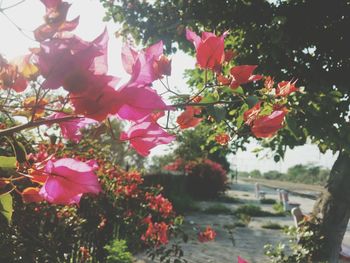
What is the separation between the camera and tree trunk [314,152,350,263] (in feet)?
16.3

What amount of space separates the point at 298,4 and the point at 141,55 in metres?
4.05

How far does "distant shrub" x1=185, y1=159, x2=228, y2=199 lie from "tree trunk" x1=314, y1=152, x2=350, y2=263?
1213cm

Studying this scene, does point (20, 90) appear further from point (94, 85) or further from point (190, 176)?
point (190, 176)

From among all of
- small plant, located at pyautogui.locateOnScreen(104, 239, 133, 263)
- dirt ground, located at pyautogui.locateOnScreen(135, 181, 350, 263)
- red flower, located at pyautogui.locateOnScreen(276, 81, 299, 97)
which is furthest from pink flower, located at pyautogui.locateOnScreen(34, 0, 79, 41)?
dirt ground, located at pyautogui.locateOnScreen(135, 181, 350, 263)

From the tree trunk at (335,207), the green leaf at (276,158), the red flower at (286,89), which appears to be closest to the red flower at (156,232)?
the green leaf at (276,158)

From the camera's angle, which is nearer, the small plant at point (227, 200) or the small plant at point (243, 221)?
the small plant at point (243, 221)

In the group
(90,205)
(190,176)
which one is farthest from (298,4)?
(190,176)

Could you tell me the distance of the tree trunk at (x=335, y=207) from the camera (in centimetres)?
498

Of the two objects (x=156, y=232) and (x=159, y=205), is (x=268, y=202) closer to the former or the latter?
(x=159, y=205)

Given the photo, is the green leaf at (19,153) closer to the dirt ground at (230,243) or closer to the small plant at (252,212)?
the dirt ground at (230,243)

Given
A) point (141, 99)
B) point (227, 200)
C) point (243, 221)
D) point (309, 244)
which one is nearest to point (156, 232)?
point (309, 244)

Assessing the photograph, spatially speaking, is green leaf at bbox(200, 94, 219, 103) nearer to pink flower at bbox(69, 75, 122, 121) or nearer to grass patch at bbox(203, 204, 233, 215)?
pink flower at bbox(69, 75, 122, 121)

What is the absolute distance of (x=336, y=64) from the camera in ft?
13.5

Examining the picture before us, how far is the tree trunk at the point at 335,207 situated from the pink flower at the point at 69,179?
489 cm
